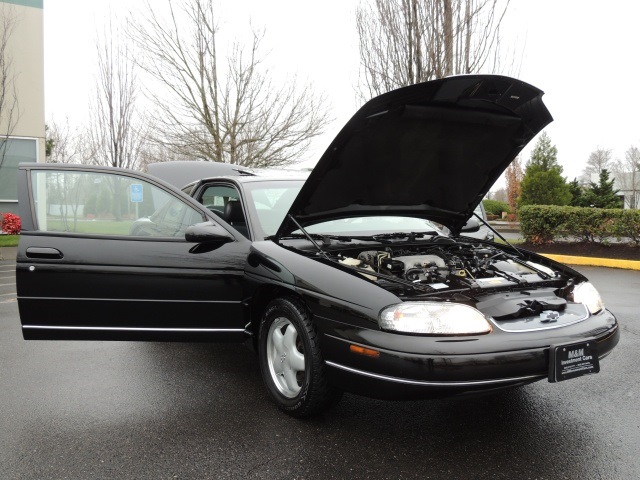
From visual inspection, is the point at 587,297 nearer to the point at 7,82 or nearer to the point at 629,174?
the point at 7,82

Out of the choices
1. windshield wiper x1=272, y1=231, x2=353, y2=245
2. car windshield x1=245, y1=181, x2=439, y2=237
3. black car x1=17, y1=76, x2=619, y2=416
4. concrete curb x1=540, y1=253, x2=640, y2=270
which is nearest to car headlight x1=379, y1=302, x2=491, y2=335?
black car x1=17, y1=76, x2=619, y2=416

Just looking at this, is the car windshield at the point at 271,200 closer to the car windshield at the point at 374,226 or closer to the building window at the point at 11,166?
the car windshield at the point at 374,226

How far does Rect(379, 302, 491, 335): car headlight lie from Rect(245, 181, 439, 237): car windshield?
48.9 inches

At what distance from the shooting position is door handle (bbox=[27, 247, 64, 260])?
10.6 ft

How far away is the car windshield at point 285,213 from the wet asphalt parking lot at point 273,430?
3.86 feet

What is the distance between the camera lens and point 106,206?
3.46 metres

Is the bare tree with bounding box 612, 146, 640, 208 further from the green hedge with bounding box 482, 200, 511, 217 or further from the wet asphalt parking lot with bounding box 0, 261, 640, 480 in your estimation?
the wet asphalt parking lot with bounding box 0, 261, 640, 480

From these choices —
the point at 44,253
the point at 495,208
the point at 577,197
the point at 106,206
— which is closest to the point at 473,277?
the point at 106,206

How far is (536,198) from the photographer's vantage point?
24.9m

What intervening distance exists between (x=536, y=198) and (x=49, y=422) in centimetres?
2541

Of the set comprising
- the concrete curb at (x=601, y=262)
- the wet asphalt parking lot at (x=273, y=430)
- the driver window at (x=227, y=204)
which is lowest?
the wet asphalt parking lot at (x=273, y=430)

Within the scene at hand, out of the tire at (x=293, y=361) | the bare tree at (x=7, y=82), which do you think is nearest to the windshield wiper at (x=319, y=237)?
the tire at (x=293, y=361)

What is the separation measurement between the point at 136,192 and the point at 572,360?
2.89 meters

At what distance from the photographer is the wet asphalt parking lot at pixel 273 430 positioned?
2387 mm
